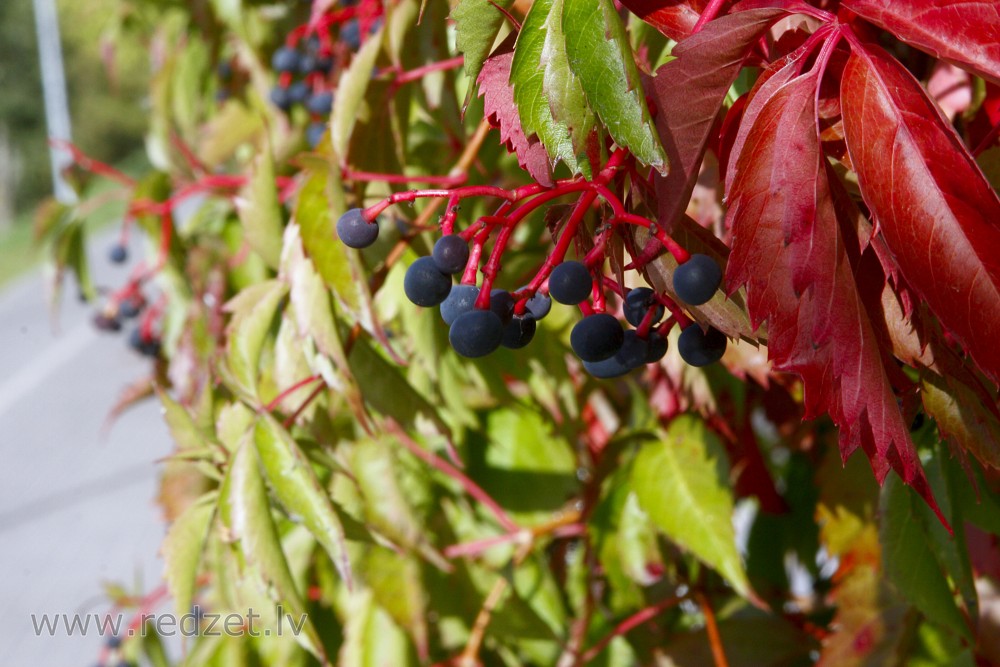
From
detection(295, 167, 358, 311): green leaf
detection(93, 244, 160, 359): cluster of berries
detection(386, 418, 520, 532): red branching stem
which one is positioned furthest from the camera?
detection(93, 244, 160, 359): cluster of berries

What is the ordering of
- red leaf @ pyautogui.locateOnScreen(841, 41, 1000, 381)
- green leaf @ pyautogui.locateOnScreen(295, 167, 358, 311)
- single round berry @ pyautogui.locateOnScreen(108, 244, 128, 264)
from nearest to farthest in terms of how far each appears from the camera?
red leaf @ pyautogui.locateOnScreen(841, 41, 1000, 381), green leaf @ pyautogui.locateOnScreen(295, 167, 358, 311), single round berry @ pyautogui.locateOnScreen(108, 244, 128, 264)

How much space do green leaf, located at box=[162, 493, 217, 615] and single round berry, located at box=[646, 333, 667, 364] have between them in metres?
0.53

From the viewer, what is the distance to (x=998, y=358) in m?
0.44

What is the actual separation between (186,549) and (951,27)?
2.45ft

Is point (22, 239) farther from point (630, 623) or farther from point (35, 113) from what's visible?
point (630, 623)

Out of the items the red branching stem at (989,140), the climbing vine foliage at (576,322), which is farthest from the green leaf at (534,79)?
the red branching stem at (989,140)

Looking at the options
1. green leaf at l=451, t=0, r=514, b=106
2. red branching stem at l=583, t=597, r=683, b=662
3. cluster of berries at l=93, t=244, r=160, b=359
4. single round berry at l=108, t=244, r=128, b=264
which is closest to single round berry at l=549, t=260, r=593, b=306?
green leaf at l=451, t=0, r=514, b=106

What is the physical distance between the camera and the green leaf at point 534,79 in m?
0.50

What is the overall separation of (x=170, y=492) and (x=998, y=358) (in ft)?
4.43

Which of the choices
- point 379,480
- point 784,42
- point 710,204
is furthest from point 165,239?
point 784,42

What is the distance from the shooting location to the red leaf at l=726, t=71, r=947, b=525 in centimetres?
46

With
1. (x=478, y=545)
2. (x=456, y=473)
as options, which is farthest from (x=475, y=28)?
(x=478, y=545)

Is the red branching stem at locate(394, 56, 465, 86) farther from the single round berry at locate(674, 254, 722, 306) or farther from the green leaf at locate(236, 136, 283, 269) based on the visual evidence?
the single round berry at locate(674, 254, 722, 306)

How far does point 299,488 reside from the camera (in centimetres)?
78
